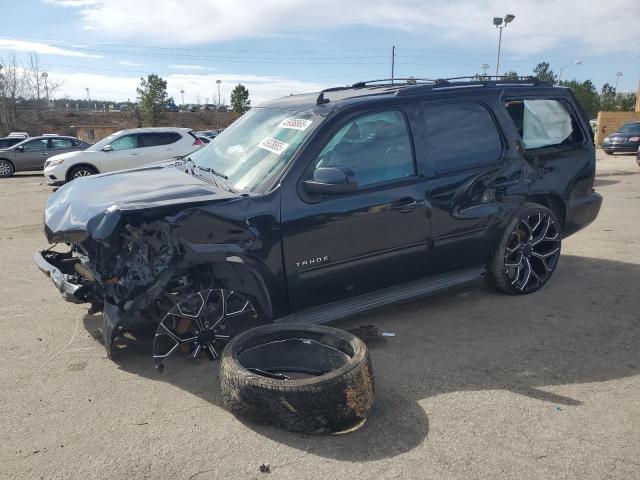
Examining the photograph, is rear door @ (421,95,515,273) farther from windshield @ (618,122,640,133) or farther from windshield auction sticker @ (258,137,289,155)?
windshield @ (618,122,640,133)

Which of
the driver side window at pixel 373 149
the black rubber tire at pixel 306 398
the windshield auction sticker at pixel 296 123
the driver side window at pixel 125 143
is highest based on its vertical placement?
the windshield auction sticker at pixel 296 123

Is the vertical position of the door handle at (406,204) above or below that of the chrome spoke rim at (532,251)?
above

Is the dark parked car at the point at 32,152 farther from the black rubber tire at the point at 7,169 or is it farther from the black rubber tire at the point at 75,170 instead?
the black rubber tire at the point at 75,170

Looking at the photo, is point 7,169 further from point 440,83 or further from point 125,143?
point 440,83

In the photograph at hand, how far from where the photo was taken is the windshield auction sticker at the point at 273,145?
3800 mm

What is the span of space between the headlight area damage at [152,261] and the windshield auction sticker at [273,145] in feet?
2.31

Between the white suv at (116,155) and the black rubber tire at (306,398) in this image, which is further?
the white suv at (116,155)

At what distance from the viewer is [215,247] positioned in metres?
3.34

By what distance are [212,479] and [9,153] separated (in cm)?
1956

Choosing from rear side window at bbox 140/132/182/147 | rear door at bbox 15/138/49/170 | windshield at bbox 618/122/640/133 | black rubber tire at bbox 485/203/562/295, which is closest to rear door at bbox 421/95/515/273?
black rubber tire at bbox 485/203/562/295

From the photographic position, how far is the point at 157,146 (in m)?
14.2

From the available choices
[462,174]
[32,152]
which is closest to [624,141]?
[462,174]

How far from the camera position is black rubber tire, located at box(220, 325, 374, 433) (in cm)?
272

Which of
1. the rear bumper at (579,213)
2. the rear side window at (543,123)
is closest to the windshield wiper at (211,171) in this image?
the rear side window at (543,123)
